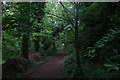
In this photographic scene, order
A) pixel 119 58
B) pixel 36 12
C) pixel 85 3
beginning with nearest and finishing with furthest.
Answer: pixel 119 58 < pixel 36 12 < pixel 85 3

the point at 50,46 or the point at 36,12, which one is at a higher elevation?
the point at 36,12

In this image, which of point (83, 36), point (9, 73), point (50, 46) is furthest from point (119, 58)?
point (50, 46)

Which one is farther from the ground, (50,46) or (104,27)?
(104,27)

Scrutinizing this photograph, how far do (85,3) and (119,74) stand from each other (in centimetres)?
508

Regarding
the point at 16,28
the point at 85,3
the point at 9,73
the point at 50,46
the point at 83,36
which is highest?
the point at 85,3

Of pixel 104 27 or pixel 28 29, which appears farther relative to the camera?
pixel 28 29

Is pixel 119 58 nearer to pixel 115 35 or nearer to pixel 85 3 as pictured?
pixel 115 35

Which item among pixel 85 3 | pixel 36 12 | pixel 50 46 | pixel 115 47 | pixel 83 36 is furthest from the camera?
pixel 50 46

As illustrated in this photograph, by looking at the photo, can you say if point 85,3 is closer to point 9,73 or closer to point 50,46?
point 9,73

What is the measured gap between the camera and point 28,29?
17.8 ft

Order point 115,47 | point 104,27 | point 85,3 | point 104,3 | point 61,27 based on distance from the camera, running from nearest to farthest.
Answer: point 115,47 → point 104,3 → point 104,27 → point 85,3 → point 61,27

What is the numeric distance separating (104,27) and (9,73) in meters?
6.52

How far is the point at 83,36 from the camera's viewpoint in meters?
6.39

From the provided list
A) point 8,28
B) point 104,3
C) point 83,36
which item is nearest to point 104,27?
point 104,3
